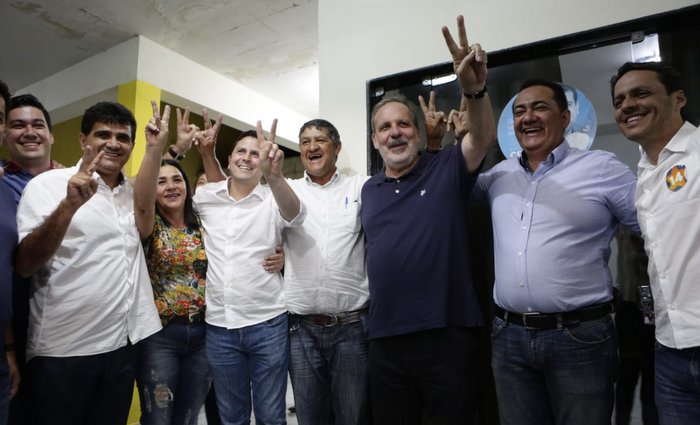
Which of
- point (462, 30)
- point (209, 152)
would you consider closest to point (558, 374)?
point (462, 30)

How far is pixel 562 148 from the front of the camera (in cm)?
Answer: 170

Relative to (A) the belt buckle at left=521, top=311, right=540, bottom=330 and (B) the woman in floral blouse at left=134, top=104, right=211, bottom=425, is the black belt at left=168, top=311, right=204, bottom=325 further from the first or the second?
(A) the belt buckle at left=521, top=311, right=540, bottom=330

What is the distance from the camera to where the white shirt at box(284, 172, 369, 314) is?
1899 millimetres

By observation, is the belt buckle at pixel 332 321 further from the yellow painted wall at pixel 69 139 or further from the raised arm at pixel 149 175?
the yellow painted wall at pixel 69 139

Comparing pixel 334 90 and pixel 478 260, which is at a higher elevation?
pixel 334 90

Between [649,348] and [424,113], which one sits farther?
[424,113]

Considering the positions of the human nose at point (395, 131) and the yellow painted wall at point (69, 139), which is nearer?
the human nose at point (395, 131)

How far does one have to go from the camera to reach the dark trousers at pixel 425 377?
62.9 inches

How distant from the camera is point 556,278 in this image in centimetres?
154

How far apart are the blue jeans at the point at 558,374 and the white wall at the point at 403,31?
1.31 meters

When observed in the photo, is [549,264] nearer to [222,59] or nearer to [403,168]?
[403,168]

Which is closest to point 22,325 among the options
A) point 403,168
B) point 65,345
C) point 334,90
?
point 65,345

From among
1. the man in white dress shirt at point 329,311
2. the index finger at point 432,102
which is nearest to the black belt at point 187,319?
the man in white dress shirt at point 329,311

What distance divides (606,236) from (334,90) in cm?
173
